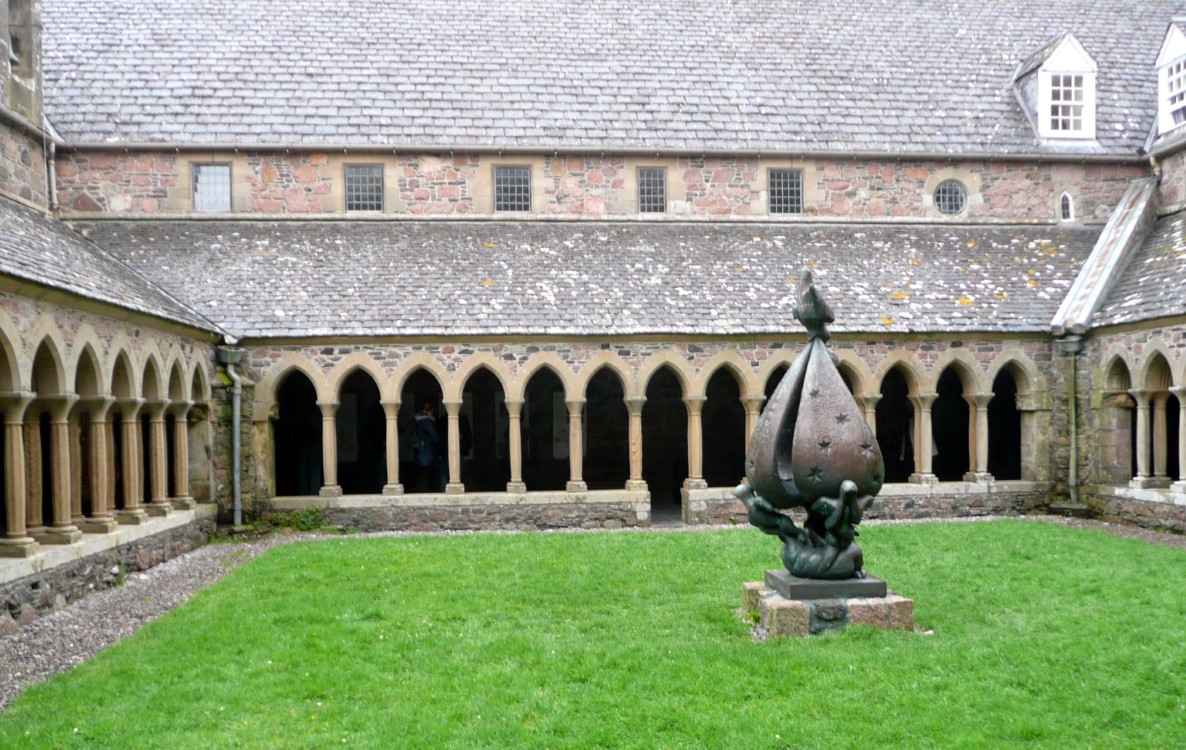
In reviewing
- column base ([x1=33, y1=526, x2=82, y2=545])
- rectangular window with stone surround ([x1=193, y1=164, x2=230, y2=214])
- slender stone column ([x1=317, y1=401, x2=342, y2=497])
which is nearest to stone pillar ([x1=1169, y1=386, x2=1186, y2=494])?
slender stone column ([x1=317, y1=401, x2=342, y2=497])

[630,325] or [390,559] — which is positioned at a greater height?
[630,325]

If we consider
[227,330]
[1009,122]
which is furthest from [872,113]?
[227,330]

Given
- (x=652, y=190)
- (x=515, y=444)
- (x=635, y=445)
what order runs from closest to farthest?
(x=515, y=444), (x=635, y=445), (x=652, y=190)

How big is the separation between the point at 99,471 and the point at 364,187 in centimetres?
729

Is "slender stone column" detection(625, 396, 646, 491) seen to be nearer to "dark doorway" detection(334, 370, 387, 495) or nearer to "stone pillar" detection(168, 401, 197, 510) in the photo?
"dark doorway" detection(334, 370, 387, 495)

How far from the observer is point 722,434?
19.5m

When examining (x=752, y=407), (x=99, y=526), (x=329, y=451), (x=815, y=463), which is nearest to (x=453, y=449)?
(x=329, y=451)

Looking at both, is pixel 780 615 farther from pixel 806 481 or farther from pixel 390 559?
pixel 390 559

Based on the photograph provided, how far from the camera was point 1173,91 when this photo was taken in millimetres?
17234

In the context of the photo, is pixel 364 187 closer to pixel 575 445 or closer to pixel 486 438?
pixel 486 438

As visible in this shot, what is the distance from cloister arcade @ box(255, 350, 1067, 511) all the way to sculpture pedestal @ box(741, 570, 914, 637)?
7313 millimetres

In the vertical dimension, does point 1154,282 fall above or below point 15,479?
above

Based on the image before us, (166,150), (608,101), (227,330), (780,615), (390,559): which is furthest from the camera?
(608,101)

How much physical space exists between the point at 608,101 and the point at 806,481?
11.3 meters
